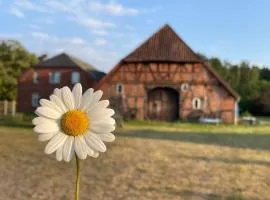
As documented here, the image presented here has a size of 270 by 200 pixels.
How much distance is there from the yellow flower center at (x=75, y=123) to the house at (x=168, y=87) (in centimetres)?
3288

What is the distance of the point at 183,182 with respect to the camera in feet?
28.7

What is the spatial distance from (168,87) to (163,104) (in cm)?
139

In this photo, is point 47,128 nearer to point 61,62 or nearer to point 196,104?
point 196,104

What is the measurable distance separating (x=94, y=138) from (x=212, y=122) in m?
32.7

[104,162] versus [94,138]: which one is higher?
[94,138]

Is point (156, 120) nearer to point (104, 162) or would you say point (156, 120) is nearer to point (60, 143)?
point (104, 162)

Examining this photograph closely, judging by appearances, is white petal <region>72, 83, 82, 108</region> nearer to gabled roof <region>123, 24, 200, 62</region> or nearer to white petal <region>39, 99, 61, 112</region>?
white petal <region>39, 99, 61, 112</region>

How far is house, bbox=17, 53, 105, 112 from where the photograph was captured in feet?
149

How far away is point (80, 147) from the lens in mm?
1413

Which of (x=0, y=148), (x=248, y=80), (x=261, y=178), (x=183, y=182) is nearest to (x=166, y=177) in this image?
(x=183, y=182)

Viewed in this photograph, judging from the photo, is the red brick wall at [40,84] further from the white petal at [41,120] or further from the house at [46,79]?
the white petal at [41,120]

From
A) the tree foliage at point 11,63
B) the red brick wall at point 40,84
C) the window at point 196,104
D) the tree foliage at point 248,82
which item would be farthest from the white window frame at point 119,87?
the tree foliage at point 248,82

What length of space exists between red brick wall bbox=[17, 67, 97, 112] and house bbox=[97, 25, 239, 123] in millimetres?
10447

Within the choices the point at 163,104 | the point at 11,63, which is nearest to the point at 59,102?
the point at 163,104
